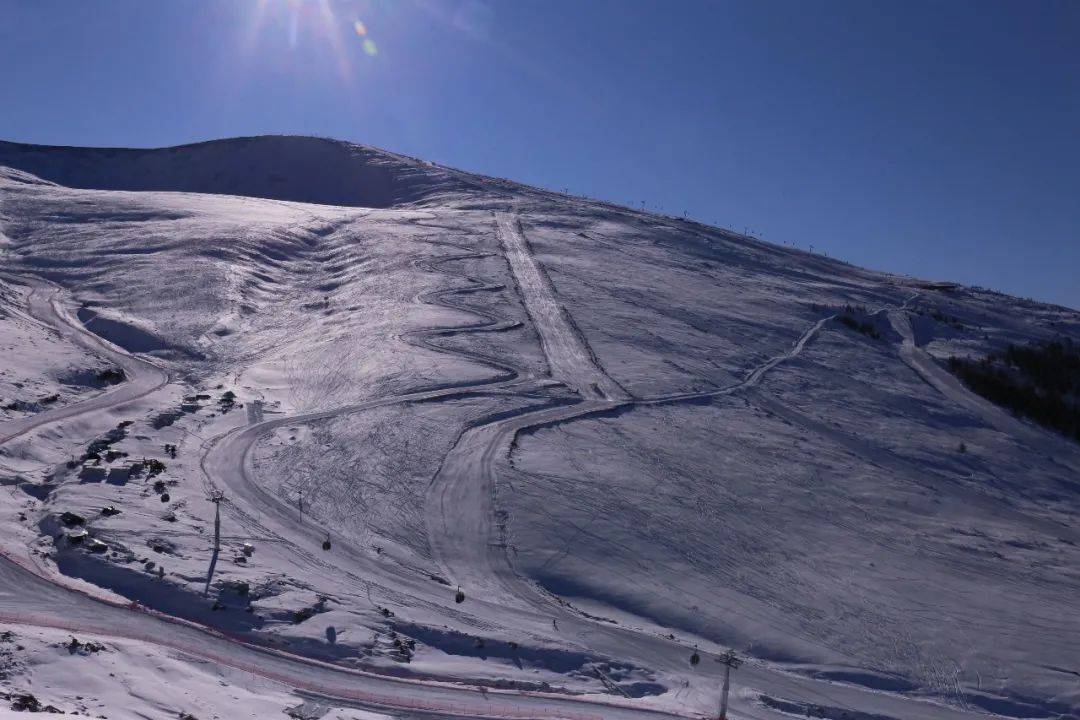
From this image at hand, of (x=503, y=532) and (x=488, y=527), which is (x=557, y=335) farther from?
(x=503, y=532)

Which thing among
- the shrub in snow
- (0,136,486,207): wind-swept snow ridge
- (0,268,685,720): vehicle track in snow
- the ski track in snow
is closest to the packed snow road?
the ski track in snow

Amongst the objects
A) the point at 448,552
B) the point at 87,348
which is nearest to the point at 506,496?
the point at 448,552

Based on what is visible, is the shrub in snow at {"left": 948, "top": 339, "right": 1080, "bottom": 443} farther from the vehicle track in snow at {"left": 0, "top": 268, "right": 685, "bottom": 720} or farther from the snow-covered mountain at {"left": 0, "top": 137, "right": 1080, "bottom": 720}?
the vehicle track in snow at {"left": 0, "top": 268, "right": 685, "bottom": 720}

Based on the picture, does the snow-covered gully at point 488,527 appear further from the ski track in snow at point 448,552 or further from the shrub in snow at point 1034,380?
the shrub in snow at point 1034,380

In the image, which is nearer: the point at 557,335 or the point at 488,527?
the point at 488,527

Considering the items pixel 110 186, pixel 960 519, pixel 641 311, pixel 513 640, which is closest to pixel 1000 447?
pixel 960 519

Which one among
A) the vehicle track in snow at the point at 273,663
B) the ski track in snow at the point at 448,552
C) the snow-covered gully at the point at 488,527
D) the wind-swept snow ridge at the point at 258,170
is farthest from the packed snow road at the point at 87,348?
the wind-swept snow ridge at the point at 258,170

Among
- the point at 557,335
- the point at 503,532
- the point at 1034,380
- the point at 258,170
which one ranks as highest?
the point at 258,170

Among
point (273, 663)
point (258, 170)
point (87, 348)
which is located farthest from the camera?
point (258, 170)

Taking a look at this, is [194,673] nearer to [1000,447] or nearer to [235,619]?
[235,619]
